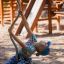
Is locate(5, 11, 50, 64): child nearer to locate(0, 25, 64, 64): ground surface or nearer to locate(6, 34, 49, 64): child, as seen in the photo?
locate(6, 34, 49, 64): child

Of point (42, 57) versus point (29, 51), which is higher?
Answer: point (29, 51)

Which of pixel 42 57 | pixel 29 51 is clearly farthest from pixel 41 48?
pixel 42 57

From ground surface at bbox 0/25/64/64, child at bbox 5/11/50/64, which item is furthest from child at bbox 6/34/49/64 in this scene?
ground surface at bbox 0/25/64/64

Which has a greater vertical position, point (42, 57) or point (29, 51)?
point (29, 51)

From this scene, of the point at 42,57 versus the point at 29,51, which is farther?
the point at 42,57

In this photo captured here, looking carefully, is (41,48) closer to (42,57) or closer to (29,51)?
(29,51)

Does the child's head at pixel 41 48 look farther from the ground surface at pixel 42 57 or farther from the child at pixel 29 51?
the ground surface at pixel 42 57

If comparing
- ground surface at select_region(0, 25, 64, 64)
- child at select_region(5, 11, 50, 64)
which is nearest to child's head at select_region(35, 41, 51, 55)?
child at select_region(5, 11, 50, 64)

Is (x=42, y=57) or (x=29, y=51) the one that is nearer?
(x=29, y=51)

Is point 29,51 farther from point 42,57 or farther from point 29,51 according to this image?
point 42,57

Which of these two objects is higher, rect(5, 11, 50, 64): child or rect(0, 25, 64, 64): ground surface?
rect(5, 11, 50, 64): child

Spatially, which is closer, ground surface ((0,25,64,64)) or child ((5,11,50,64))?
child ((5,11,50,64))

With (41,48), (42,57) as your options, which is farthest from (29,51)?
(42,57)

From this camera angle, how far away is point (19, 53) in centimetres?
285
